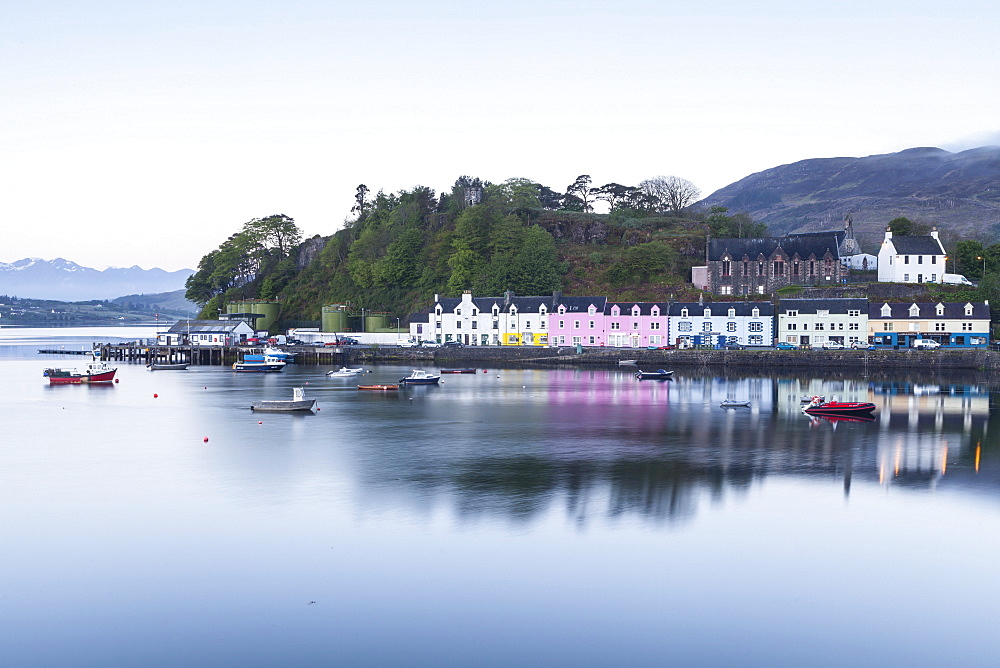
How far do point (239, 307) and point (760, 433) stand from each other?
71350 millimetres

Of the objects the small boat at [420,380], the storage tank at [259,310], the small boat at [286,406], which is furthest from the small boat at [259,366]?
the storage tank at [259,310]

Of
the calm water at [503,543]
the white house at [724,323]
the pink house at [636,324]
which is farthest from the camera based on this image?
the pink house at [636,324]

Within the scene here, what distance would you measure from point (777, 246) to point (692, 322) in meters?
13.8

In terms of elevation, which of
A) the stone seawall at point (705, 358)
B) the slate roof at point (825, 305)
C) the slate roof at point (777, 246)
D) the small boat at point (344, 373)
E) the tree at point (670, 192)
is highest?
the tree at point (670, 192)

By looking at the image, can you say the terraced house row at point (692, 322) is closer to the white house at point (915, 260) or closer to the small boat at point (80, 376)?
the white house at point (915, 260)

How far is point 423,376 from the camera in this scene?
50.6 m

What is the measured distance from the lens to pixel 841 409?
34906 mm

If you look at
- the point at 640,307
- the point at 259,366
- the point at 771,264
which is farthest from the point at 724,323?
the point at 259,366

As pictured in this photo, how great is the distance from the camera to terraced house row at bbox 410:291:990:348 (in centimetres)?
6156

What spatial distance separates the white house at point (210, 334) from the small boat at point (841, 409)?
57721 millimetres

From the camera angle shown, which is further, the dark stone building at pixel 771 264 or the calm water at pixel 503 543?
the dark stone building at pixel 771 264

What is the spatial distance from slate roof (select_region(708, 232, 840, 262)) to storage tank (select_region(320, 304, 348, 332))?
119 ft

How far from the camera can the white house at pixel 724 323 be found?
217 feet

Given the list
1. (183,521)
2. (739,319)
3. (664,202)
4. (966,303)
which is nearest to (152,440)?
(183,521)
